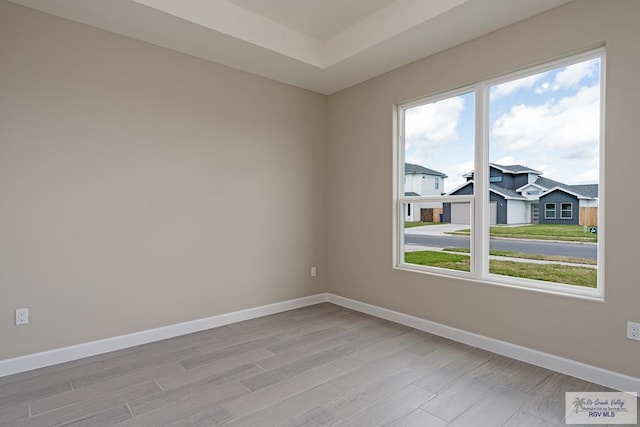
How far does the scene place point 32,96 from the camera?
2.68 m

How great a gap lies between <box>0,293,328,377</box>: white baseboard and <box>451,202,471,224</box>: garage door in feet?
7.00

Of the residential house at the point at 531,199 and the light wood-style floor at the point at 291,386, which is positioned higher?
the residential house at the point at 531,199

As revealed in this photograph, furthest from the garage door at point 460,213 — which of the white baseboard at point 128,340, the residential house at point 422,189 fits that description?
the white baseboard at point 128,340

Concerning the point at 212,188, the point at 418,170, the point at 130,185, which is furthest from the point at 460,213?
the point at 130,185

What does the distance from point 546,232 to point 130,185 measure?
3592 mm

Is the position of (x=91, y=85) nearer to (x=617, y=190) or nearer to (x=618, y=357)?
(x=617, y=190)

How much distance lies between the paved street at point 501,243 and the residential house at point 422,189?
0.13 meters

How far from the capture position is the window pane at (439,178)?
333 cm

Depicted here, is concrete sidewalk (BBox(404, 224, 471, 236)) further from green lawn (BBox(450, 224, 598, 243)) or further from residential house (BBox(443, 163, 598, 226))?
green lawn (BBox(450, 224, 598, 243))

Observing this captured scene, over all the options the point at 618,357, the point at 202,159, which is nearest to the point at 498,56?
the point at 618,357

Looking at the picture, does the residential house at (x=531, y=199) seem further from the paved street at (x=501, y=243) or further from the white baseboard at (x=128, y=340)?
the white baseboard at (x=128, y=340)

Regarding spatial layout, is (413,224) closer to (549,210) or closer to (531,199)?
(531,199)

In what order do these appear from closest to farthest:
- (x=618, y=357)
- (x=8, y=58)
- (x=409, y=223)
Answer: (x=618, y=357) < (x=8, y=58) < (x=409, y=223)

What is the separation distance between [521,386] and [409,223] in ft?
6.09
